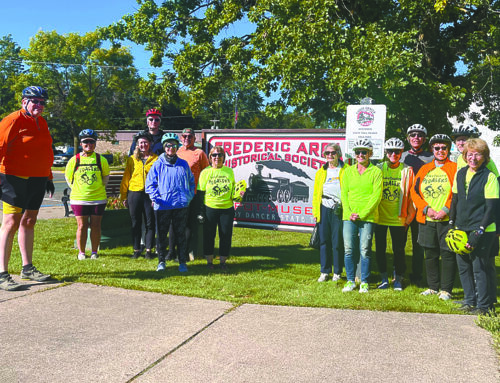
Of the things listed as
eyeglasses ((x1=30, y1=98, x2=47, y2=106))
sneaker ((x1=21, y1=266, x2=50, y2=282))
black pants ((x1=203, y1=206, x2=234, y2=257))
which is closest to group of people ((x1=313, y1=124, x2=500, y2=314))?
black pants ((x1=203, y1=206, x2=234, y2=257))

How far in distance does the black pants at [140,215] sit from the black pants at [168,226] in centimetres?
70

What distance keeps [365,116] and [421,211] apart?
137 cm

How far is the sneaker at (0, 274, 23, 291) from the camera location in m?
5.28

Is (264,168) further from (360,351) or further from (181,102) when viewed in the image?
(181,102)

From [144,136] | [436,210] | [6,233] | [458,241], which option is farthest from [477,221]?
[6,233]

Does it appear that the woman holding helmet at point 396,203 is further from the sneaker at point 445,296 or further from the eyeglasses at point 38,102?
the eyeglasses at point 38,102

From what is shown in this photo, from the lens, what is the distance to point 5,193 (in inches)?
213

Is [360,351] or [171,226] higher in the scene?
[171,226]

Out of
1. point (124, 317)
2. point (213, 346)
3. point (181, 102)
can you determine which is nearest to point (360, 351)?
point (213, 346)

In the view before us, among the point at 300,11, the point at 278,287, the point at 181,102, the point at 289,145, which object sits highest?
the point at 300,11

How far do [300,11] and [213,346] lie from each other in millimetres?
12248

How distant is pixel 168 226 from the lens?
6688 millimetres

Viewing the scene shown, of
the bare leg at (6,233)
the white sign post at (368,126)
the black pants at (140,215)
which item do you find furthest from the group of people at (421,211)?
the bare leg at (6,233)

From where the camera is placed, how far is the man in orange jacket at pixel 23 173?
17.6 ft
